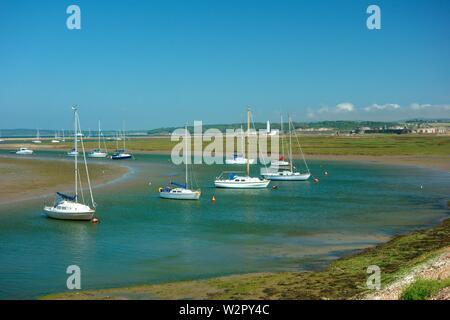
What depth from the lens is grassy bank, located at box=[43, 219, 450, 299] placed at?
2114cm

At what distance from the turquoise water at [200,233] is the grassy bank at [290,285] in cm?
126

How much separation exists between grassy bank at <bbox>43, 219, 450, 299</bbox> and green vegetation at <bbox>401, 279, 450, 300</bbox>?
9.39ft

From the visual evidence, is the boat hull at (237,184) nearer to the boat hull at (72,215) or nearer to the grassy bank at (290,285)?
the boat hull at (72,215)

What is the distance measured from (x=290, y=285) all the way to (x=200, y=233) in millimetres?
13474

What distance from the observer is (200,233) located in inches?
1387

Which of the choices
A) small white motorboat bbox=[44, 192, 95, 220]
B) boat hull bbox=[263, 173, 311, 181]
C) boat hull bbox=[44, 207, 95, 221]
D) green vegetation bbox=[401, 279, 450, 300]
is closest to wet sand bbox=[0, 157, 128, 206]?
small white motorboat bbox=[44, 192, 95, 220]

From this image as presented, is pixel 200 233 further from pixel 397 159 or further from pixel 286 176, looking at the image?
pixel 397 159

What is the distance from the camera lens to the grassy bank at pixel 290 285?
2114 centimetres

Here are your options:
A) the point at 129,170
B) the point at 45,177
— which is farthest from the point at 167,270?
the point at 129,170

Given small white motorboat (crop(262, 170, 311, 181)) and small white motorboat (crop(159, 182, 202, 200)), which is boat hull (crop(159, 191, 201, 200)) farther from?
small white motorboat (crop(262, 170, 311, 181))

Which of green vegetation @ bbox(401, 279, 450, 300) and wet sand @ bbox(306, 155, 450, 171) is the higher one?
green vegetation @ bbox(401, 279, 450, 300)

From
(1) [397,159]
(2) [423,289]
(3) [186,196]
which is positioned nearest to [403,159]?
(1) [397,159]

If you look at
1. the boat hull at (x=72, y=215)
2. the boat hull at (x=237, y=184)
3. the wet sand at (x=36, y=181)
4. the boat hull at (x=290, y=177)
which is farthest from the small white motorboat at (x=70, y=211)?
the boat hull at (x=290, y=177)
